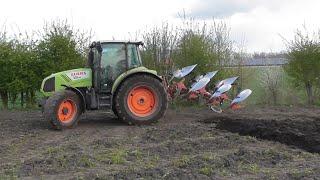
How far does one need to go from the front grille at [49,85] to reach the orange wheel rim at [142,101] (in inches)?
68.0

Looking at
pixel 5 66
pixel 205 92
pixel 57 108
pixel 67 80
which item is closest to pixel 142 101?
pixel 67 80

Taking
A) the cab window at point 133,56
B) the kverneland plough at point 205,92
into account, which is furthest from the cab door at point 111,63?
the kverneland plough at point 205,92

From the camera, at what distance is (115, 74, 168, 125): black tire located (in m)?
11.6

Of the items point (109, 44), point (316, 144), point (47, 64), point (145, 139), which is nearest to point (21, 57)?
point (47, 64)

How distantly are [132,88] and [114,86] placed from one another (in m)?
0.41

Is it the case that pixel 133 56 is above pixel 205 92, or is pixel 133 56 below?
above

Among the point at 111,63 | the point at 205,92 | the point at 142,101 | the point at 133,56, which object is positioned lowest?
the point at 142,101

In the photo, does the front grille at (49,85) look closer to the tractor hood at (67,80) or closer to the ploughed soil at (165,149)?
the tractor hood at (67,80)

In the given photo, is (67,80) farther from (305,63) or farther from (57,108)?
(305,63)

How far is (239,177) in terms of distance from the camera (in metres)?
6.63

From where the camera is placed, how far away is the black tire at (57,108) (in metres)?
10.9

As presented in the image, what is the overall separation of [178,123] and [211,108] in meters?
2.78

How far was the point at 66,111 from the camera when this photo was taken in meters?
11.3

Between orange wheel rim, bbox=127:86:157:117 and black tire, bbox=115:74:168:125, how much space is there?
0.07 m
